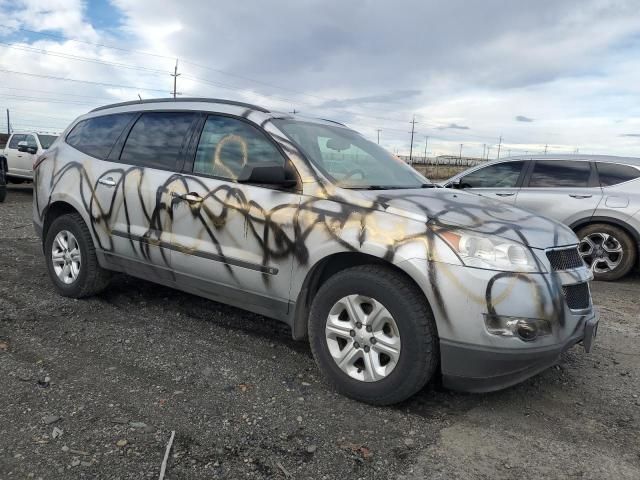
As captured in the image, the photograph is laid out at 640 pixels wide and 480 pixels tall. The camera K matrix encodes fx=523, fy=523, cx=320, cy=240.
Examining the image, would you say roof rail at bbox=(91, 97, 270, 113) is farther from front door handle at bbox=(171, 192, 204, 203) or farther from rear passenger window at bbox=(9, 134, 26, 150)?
rear passenger window at bbox=(9, 134, 26, 150)

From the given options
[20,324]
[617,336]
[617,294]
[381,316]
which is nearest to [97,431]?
[381,316]

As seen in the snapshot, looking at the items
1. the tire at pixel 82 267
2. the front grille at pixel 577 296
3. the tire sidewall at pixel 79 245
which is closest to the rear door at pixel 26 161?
the tire sidewall at pixel 79 245

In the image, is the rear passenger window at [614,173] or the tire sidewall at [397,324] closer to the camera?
the tire sidewall at [397,324]

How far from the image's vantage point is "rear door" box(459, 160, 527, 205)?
7430 millimetres

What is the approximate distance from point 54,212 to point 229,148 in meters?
2.25

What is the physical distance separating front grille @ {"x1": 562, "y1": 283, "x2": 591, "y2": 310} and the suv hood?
0.26 m

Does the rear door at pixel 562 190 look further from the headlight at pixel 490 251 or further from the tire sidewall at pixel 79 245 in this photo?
the tire sidewall at pixel 79 245

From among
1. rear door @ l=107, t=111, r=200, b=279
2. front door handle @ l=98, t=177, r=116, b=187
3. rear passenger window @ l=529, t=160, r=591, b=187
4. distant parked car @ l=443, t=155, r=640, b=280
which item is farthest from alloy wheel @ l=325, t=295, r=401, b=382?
rear passenger window @ l=529, t=160, r=591, b=187

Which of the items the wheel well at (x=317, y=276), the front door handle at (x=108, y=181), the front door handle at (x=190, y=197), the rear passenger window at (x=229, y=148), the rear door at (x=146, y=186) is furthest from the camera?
the front door handle at (x=108, y=181)

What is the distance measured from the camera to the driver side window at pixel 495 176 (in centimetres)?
753

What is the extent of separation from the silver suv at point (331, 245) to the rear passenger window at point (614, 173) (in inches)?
158

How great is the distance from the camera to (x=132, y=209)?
4.14 m

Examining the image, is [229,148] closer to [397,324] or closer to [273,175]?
[273,175]

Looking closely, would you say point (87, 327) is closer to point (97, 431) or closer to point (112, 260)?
point (112, 260)
